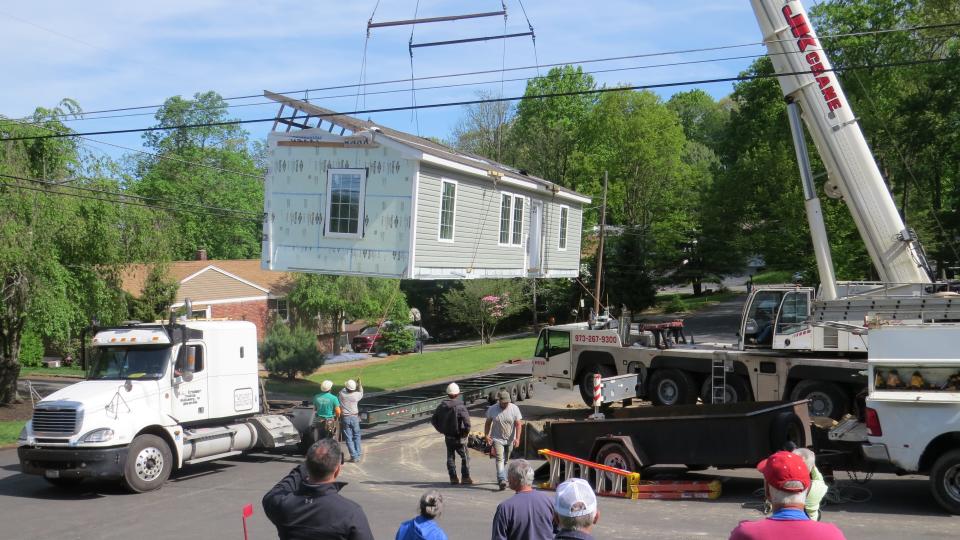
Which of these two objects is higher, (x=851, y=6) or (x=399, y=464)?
(x=851, y=6)

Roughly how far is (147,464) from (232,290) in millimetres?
30541

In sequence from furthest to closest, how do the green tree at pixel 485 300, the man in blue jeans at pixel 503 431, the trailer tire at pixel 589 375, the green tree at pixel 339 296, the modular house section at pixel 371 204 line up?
Answer: 1. the green tree at pixel 485 300
2. the green tree at pixel 339 296
3. the trailer tire at pixel 589 375
4. the modular house section at pixel 371 204
5. the man in blue jeans at pixel 503 431

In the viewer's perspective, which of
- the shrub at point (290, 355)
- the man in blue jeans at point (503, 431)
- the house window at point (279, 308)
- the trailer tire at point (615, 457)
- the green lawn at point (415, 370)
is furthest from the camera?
the house window at point (279, 308)

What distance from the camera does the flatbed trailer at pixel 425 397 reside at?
1839 cm

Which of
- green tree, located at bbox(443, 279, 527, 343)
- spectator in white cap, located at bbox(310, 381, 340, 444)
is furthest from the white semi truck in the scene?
green tree, located at bbox(443, 279, 527, 343)

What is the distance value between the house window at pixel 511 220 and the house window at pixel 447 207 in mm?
2701

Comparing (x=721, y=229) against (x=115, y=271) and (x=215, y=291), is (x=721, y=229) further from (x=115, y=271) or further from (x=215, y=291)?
(x=115, y=271)

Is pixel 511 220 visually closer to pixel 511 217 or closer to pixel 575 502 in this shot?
pixel 511 217

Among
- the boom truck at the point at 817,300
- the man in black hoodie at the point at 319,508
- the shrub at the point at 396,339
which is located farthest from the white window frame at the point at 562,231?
the man in black hoodie at the point at 319,508

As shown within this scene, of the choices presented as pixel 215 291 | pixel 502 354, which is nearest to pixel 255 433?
pixel 502 354

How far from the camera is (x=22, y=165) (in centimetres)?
2333

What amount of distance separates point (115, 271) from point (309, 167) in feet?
28.9

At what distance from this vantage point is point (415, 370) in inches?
1357

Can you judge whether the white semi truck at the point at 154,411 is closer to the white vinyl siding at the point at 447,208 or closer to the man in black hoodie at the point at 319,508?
the white vinyl siding at the point at 447,208
